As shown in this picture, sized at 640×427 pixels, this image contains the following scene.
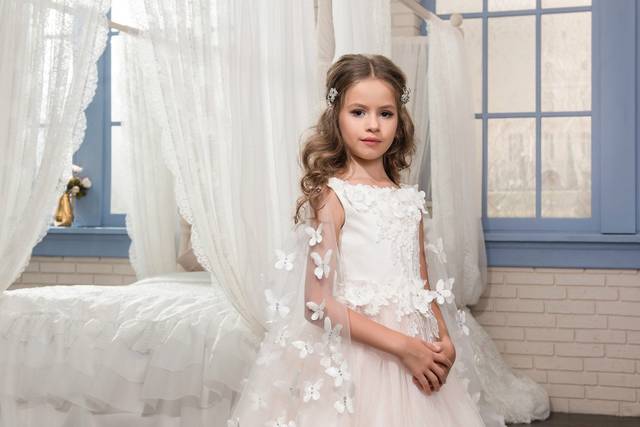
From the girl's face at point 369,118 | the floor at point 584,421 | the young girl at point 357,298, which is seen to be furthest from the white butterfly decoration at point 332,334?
the floor at point 584,421

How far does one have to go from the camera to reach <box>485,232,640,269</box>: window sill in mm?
5207

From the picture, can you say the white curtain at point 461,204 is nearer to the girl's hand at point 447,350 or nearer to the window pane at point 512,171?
the window pane at point 512,171

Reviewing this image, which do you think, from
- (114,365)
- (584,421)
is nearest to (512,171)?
(584,421)

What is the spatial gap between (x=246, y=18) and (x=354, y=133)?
32.7 inches

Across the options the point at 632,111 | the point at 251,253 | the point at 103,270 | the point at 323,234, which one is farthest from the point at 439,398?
the point at 103,270

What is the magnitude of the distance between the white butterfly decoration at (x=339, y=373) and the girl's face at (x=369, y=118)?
48cm

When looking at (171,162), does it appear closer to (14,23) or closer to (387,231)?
(14,23)

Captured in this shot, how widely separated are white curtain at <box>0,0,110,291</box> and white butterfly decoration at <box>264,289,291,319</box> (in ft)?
3.45

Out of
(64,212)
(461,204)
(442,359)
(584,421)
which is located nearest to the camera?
(442,359)

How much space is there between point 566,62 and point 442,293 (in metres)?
3.30

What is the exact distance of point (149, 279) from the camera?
187 inches

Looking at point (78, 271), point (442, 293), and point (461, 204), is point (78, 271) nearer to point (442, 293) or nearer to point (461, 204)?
point (461, 204)

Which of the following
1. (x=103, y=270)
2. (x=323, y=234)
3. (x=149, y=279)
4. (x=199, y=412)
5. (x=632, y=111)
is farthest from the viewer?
(x=103, y=270)

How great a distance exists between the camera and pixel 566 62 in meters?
5.47
